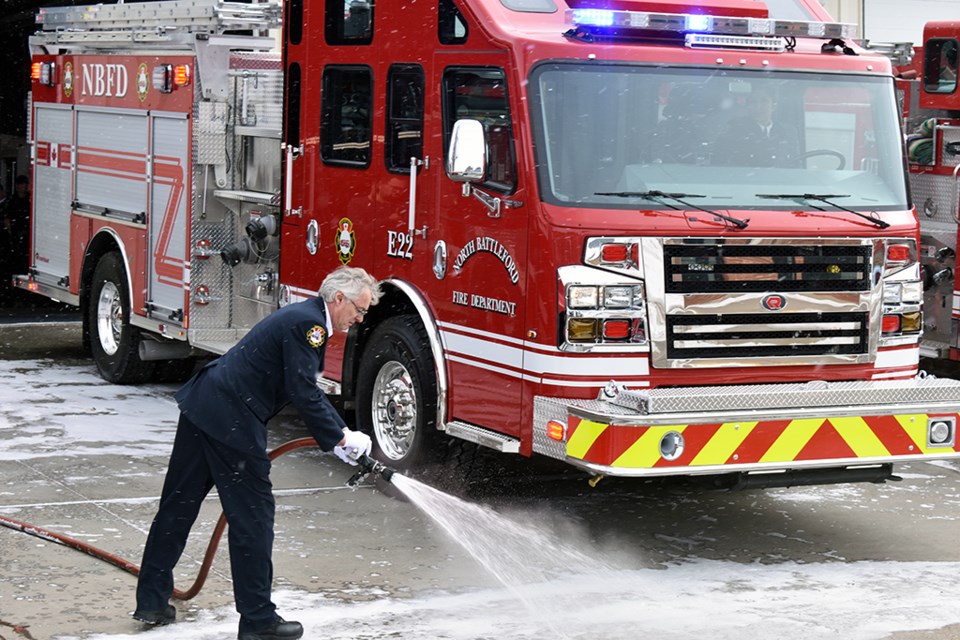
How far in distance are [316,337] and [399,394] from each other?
8.73ft

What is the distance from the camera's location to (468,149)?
759cm

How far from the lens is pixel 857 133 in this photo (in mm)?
8117

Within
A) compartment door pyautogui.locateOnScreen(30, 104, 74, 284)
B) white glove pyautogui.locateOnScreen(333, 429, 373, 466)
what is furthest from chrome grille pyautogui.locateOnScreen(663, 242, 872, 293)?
compartment door pyautogui.locateOnScreen(30, 104, 74, 284)

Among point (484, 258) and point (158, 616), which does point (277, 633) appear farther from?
point (484, 258)

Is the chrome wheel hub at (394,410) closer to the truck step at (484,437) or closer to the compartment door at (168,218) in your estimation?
the truck step at (484,437)

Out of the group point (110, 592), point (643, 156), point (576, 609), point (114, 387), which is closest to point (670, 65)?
point (643, 156)

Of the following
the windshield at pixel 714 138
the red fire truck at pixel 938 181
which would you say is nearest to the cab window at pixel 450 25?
the windshield at pixel 714 138

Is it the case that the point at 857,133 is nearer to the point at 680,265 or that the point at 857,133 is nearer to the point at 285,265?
the point at 680,265

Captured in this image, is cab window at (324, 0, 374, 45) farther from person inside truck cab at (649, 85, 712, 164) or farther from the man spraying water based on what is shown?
Answer: the man spraying water

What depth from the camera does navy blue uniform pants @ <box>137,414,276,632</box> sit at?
6016mm

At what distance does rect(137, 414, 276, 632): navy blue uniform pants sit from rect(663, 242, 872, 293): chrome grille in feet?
7.68

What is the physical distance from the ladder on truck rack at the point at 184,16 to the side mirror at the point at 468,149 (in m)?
3.46

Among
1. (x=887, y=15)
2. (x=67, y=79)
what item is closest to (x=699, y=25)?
(x=67, y=79)

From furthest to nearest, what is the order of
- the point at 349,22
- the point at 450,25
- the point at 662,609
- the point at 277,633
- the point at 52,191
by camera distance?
the point at 52,191
the point at 349,22
the point at 450,25
the point at 662,609
the point at 277,633
